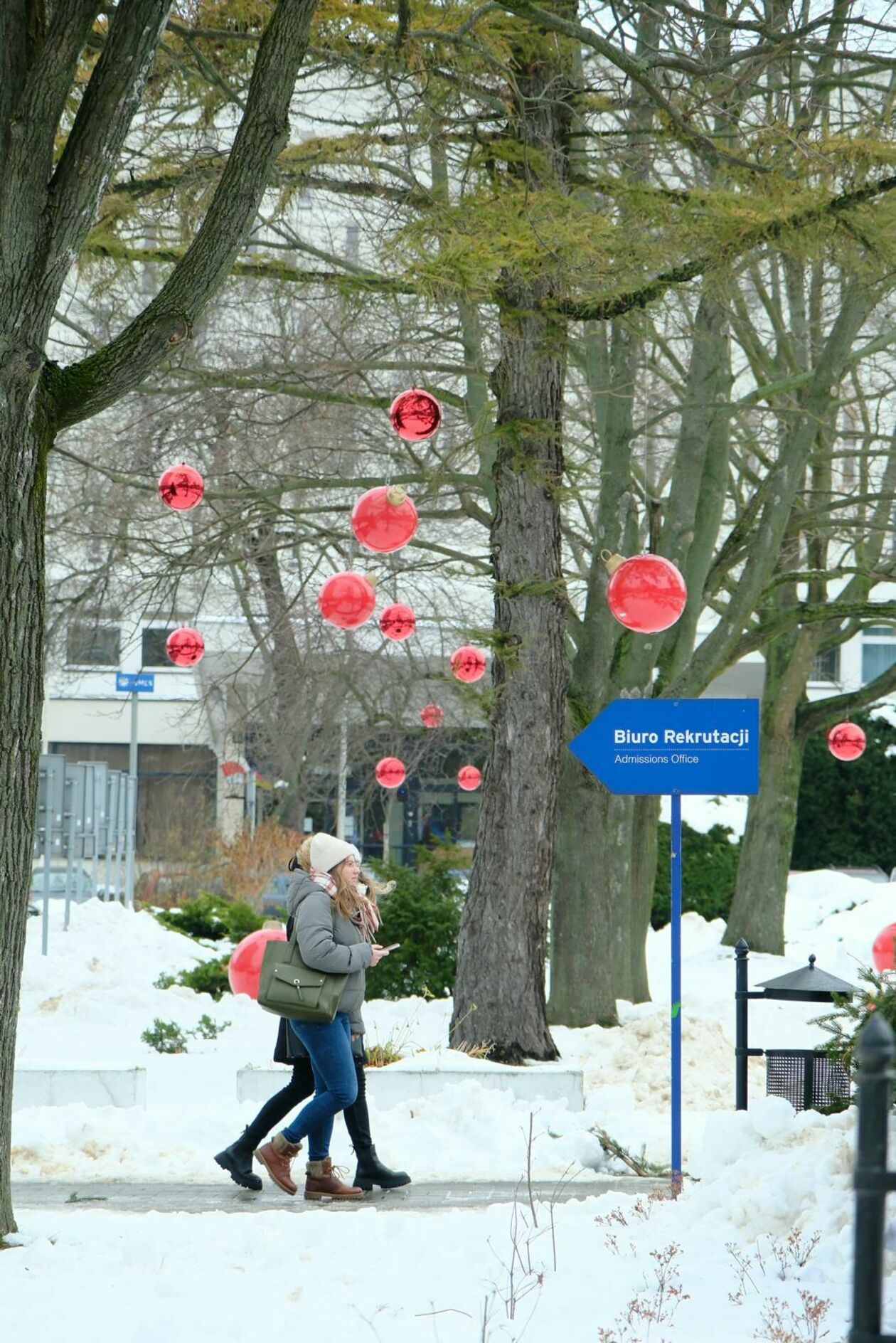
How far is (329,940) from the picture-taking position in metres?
7.78

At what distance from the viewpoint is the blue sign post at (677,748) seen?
7.96m

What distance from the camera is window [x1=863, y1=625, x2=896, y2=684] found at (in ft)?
161

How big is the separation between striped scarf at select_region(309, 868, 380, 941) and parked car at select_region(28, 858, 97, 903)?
11098 millimetres

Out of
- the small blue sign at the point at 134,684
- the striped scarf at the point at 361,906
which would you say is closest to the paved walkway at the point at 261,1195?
the striped scarf at the point at 361,906

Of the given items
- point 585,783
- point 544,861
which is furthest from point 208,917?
point 544,861

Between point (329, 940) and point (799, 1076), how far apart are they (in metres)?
2.51

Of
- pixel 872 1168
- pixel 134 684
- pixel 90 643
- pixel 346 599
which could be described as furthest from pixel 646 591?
pixel 90 643

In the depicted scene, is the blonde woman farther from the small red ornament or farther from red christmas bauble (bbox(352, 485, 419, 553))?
the small red ornament

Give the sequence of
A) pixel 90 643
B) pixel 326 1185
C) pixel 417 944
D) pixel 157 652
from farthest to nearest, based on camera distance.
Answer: pixel 157 652 → pixel 90 643 → pixel 417 944 → pixel 326 1185

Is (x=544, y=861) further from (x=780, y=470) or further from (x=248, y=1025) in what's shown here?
(x=780, y=470)

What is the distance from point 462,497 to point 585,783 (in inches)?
111

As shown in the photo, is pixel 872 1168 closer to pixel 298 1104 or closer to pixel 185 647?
pixel 298 1104

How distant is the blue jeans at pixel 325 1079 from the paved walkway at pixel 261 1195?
344mm

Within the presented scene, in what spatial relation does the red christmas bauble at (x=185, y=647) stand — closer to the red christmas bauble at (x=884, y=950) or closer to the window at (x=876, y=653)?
the red christmas bauble at (x=884, y=950)
